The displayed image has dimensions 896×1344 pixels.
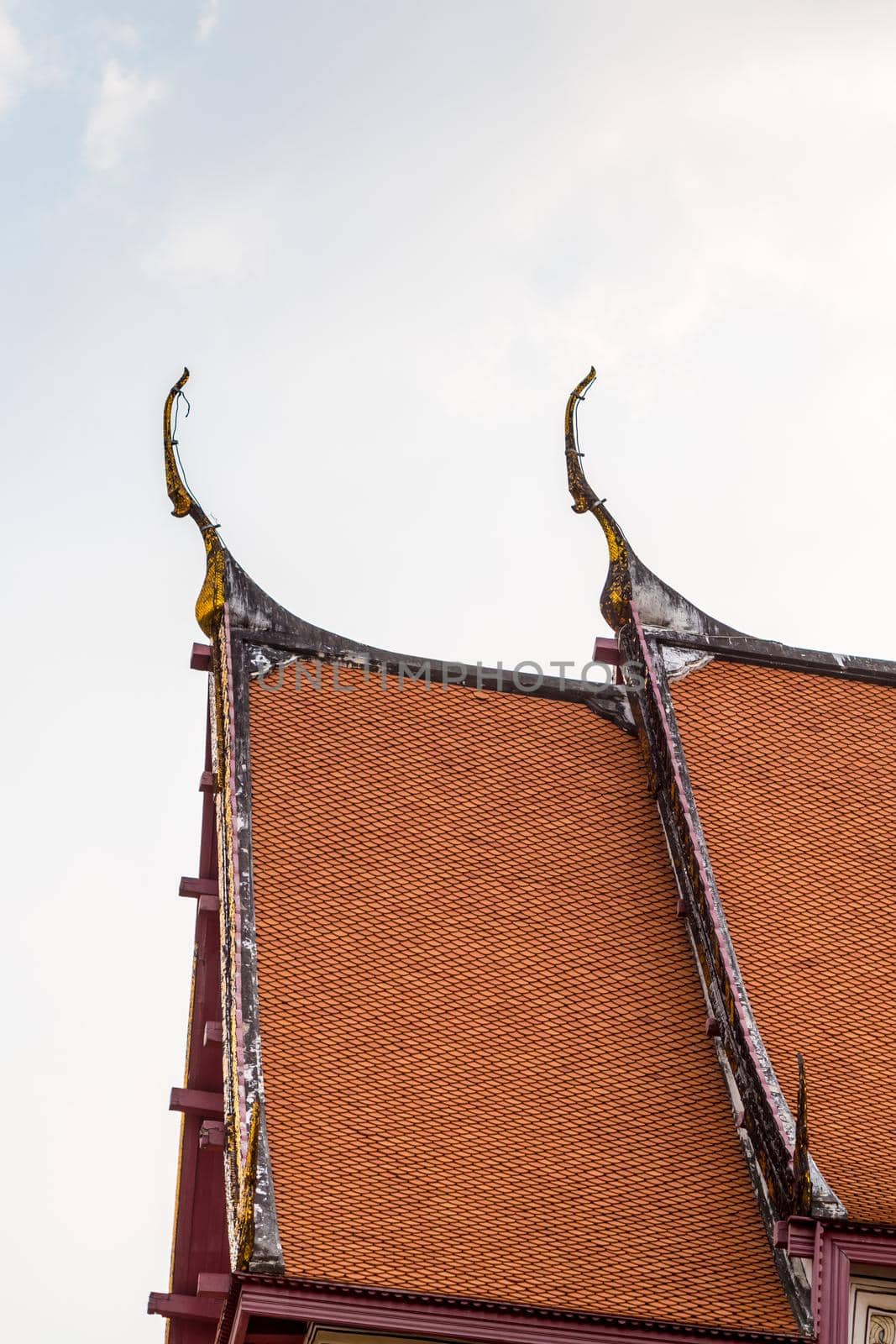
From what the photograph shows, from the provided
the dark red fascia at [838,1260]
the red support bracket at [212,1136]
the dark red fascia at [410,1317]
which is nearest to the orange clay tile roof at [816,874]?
the dark red fascia at [838,1260]

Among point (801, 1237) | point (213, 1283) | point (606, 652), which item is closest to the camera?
point (801, 1237)

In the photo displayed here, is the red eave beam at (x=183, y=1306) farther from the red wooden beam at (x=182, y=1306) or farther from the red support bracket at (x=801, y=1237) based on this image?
the red support bracket at (x=801, y=1237)

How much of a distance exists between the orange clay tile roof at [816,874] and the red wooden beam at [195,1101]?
334cm

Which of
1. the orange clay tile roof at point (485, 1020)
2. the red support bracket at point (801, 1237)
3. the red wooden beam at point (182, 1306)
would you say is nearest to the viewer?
the red support bracket at point (801, 1237)

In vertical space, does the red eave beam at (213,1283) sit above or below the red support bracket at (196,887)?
below

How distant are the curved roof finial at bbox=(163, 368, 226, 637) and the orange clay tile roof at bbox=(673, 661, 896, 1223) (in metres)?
3.28

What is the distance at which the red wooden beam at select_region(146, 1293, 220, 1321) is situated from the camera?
1464 centimetres

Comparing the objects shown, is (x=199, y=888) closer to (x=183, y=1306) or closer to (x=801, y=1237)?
(x=183, y=1306)

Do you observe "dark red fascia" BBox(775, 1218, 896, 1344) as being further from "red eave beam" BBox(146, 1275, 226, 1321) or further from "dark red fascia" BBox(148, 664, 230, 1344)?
"red eave beam" BBox(146, 1275, 226, 1321)

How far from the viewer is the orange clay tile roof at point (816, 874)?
14.0 metres

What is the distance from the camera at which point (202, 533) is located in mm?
18016

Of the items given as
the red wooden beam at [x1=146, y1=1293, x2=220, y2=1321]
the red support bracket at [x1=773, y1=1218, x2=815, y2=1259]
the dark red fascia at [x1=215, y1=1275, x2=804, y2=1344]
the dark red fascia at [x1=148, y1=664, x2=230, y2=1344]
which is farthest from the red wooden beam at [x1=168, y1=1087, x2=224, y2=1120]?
the red support bracket at [x1=773, y1=1218, x2=815, y2=1259]

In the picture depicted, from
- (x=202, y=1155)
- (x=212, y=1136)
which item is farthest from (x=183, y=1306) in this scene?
(x=202, y=1155)

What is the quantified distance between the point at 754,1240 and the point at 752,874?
2846 millimetres
